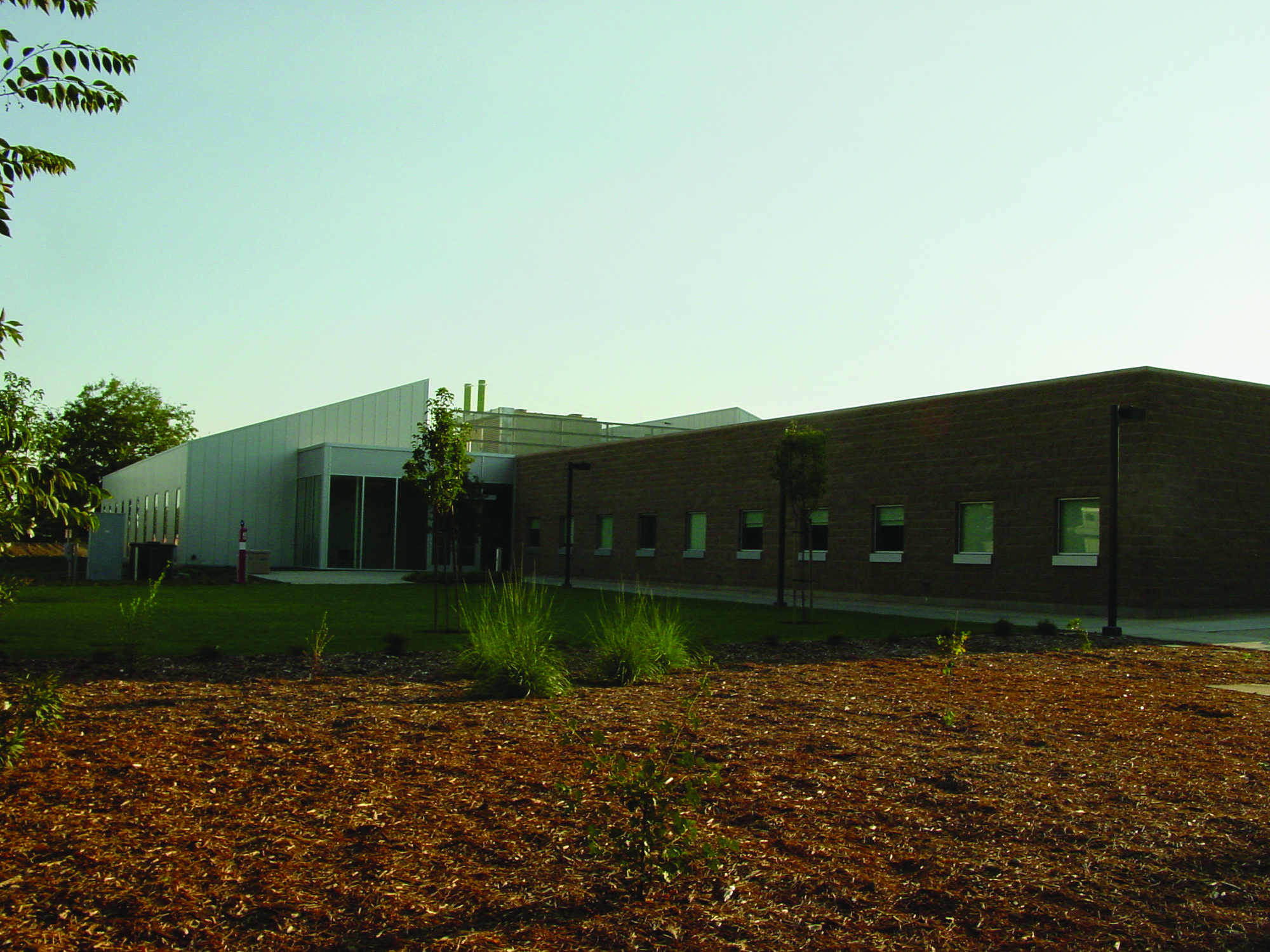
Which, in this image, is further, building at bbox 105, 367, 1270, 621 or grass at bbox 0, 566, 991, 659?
building at bbox 105, 367, 1270, 621

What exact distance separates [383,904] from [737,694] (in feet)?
18.7

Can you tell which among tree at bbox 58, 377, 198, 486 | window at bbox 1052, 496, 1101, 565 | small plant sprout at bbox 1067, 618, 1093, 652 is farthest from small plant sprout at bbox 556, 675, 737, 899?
tree at bbox 58, 377, 198, 486

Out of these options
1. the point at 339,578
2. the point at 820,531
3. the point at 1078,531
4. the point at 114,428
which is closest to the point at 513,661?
the point at 1078,531

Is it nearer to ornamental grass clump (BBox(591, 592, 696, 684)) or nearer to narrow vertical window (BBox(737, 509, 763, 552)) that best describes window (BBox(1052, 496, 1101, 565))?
narrow vertical window (BBox(737, 509, 763, 552))

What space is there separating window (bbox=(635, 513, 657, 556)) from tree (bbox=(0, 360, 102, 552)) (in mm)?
29369

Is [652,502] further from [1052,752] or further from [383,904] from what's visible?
[383,904]

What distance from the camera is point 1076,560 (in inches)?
855

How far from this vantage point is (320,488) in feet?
124

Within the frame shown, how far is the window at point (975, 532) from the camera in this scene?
77.6 feet

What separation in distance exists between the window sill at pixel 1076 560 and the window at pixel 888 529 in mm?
4056

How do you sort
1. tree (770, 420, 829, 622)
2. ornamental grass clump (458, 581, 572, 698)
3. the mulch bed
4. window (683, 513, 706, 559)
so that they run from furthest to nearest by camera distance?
window (683, 513, 706, 559) < tree (770, 420, 829, 622) < ornamental grass clump (458, 581, 572, 698) < the mulch bed

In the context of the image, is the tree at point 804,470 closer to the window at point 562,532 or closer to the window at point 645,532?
the window at point 645,532

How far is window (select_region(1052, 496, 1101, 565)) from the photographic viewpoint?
2156 centimetres

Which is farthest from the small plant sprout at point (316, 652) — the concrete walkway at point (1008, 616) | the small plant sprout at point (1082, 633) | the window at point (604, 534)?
the window at point (604, 534)
